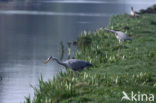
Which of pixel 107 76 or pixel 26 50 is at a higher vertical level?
pixel 26 50

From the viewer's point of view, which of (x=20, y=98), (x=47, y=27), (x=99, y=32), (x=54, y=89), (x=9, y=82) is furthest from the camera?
(x=47, y=27)

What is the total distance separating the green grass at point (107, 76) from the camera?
17000mm

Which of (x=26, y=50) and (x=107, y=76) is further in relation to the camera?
(x=26, y=50)

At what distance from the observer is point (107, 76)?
66.9ft

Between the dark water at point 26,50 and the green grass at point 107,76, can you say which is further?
the dark water at point 26,50

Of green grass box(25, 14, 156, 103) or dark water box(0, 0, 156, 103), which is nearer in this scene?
green grass box(25, 14, 156, 103)

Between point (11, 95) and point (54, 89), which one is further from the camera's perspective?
point (11, 95)

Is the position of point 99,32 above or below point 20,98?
above

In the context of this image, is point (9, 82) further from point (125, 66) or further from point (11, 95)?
point (125, 66)

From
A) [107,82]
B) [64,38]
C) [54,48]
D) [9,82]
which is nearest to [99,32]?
[54,48]

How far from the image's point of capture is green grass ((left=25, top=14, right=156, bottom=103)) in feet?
55.8

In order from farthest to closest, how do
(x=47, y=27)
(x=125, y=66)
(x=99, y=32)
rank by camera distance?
(x=47, y=27) < (x=99, y=32) < (x=125, y=66)

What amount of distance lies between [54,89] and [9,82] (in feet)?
26.4

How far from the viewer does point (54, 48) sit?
39438 millimetres
